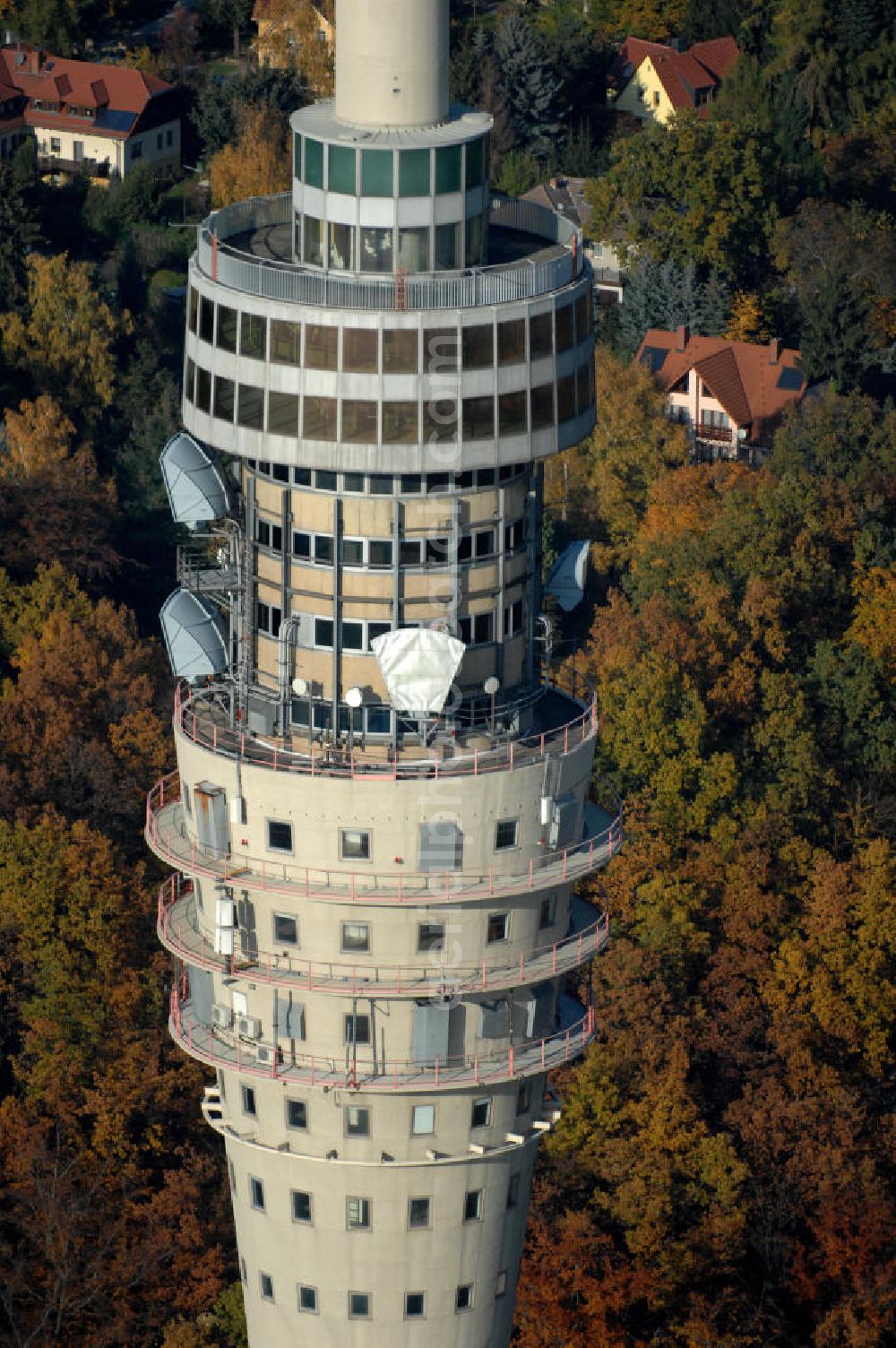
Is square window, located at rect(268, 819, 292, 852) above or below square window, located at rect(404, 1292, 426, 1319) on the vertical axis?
above

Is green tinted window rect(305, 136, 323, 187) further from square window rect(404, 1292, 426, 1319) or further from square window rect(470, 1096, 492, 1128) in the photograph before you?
square window rect(404, 1292, 426, 1319)

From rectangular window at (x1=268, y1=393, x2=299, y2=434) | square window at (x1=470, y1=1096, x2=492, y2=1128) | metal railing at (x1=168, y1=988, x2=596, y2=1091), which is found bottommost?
square window at (x1=470, y1=1096, x2=492, y2=1128)

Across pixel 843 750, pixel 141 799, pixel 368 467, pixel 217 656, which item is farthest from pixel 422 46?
pixel 843 750

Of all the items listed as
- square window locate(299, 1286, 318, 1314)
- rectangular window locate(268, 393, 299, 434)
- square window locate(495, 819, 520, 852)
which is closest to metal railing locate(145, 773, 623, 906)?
square window locate(495, 819, 520, 852)

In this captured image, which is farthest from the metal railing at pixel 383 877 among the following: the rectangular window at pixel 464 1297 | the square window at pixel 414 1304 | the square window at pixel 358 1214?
the square window at pixel 414 1304

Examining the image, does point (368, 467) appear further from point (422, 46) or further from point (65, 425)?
point (65, 425)

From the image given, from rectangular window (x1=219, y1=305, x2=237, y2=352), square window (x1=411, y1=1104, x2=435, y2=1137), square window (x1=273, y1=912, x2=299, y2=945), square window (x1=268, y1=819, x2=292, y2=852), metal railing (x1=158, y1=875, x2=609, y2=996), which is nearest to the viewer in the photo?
rectangular window (x1=219, y1=305, x2=237, y2=352)

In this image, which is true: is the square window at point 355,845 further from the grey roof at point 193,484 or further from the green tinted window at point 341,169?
the green tinted window at point 341,169
